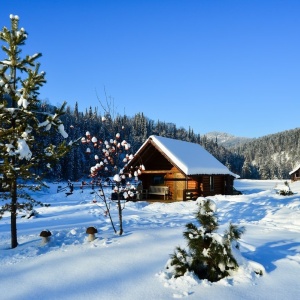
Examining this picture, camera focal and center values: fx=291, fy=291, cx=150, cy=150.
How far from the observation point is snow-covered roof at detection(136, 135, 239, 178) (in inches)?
898

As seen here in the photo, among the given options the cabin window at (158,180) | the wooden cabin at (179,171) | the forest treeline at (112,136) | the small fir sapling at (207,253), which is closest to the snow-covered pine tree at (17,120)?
the forest treeline at (112,136)

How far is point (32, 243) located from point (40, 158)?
10.6 feet

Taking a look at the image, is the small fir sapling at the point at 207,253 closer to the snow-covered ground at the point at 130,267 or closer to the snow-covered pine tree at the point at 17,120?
the snow-covered ground at the point at 130,267

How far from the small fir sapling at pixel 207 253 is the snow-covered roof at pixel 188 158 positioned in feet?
48.6

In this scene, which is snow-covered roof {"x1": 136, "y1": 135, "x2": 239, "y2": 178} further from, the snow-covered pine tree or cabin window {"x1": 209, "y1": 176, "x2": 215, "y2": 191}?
the snow-covered pine tree

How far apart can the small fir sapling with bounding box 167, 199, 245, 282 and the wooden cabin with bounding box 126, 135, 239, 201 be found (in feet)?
48.5

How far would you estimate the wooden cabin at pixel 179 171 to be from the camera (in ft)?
76.8

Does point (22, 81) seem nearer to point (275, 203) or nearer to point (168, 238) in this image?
point (168, 238)

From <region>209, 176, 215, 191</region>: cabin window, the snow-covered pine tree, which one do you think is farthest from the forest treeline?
<region>209, 176, 215, 191</region>: cabin window

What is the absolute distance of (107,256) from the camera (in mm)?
8602

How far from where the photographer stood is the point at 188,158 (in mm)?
24547

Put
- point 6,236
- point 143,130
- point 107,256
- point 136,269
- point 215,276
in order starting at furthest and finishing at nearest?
point 143,130 → point 6,236 → point 107,256 → point 136,269 → point 215,276

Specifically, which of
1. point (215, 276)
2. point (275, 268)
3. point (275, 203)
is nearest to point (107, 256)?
point (215, 276)

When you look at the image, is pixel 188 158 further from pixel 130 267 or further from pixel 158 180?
pixel 130 267
